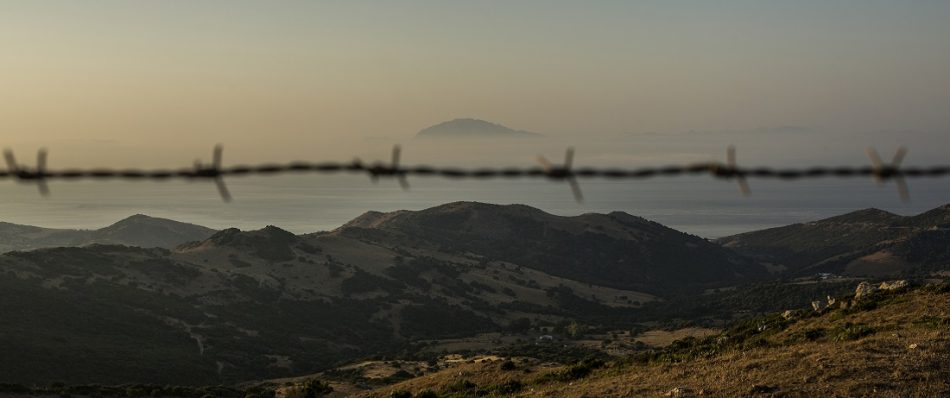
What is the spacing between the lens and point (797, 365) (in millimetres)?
22906

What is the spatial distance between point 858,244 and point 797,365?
454 ft

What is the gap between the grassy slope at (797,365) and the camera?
67.7 ft

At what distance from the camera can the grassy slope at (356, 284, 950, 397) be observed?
20.6 metres

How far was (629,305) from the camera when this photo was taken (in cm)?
11644

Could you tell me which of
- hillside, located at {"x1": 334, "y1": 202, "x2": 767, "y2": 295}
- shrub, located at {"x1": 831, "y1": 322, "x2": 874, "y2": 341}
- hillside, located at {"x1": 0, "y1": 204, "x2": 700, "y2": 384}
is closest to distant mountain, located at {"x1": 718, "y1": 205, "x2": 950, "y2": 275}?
hillside, located at {"x1": 334, "y1": 202, "x2": 767, "y2": 295}

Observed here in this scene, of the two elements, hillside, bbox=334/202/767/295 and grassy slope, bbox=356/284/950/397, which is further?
hillside, bbox=334/202/767/295

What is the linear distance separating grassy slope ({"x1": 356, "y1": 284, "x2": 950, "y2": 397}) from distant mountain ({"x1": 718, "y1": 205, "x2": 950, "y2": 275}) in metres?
96.2

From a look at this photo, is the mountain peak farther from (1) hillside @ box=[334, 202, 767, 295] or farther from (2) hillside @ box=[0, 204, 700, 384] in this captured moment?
(2) hillside @ box=[0, 204, 700, 384]

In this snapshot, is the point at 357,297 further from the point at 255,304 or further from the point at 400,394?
the point at 400,394

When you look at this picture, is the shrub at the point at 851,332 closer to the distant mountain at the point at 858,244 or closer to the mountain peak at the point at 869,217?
the distant mountain at the point at 858,244

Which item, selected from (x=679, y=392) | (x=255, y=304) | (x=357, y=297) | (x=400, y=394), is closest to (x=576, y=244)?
(x=357, y=297)

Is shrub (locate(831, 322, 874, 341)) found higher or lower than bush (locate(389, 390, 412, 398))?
higher

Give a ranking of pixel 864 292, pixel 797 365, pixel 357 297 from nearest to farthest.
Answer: pixel 797 365
pixel 864 292
pixel 357 297

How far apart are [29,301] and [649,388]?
6333 centimetres
